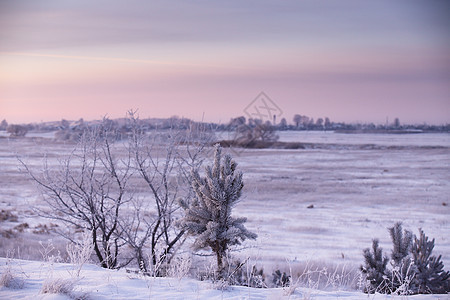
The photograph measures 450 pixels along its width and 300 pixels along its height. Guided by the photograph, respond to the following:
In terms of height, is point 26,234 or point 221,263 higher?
point 221,263

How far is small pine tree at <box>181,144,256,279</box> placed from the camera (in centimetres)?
556

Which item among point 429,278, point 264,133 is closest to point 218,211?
point 429,278

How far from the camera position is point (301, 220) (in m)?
17.8

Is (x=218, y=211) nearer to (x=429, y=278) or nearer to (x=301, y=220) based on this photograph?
(x=429, y=278)

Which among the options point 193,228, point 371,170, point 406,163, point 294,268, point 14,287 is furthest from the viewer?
point 406,163

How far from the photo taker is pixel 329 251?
42.3ft

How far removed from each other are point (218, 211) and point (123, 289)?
1.95 metres

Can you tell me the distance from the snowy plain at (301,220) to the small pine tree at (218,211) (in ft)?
1.98

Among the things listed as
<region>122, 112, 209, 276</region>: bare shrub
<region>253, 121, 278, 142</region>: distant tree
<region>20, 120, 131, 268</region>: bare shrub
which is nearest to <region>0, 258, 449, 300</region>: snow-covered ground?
<region>20, 120, 131, 268</region>: bare shrub

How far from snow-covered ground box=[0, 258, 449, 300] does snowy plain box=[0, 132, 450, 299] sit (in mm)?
12

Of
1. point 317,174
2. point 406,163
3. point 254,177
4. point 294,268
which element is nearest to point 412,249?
point 294,268

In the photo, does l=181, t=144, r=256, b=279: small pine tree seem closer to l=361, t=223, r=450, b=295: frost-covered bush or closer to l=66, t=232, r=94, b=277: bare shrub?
l=66, t=232, r=94, b=277: bare shrub

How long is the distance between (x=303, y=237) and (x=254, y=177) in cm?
1671

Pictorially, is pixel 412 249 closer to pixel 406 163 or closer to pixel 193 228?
pixel 193 228
